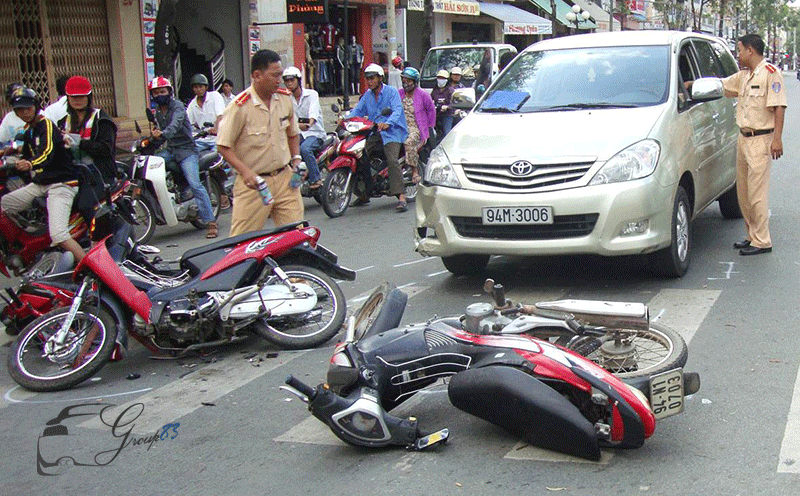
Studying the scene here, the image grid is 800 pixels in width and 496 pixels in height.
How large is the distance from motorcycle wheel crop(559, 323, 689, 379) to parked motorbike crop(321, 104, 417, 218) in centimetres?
723

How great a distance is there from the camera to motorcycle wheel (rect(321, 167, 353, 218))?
11547 millimetres

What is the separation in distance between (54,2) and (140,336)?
11898 mm

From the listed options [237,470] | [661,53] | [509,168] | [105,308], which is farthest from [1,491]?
[661,53]

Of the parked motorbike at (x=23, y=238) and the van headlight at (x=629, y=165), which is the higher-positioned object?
the van headlight at (x=629, y=165)

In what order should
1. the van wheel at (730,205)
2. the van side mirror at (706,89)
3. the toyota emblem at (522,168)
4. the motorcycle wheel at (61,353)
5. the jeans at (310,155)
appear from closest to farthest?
1. the motorcycle wheel at (61,353)
2. the toyota emblem at (522,168)
3. the van side mirror at (706,89)
4. the van wheel at (730,205)
5. the jeans at (310,155)

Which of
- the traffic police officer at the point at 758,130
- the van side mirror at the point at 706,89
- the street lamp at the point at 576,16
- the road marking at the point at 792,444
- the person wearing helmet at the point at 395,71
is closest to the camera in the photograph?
the road marking at the point at 792,444

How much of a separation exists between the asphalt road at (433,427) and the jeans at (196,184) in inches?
166

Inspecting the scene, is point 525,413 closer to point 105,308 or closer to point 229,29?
point 105,308

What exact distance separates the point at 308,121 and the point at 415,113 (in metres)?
1.39

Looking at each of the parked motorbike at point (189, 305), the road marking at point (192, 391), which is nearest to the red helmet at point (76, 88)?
the parked motorbike at point (189, 305)

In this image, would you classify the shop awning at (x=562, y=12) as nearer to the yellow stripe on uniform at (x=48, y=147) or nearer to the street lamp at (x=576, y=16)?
the street lamp at (x=576, y=16)

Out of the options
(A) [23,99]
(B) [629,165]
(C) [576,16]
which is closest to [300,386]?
(B) [629,165]

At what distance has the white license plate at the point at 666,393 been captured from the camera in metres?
4.02

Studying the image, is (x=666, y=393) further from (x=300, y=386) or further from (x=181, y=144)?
(x=181, y=144)
